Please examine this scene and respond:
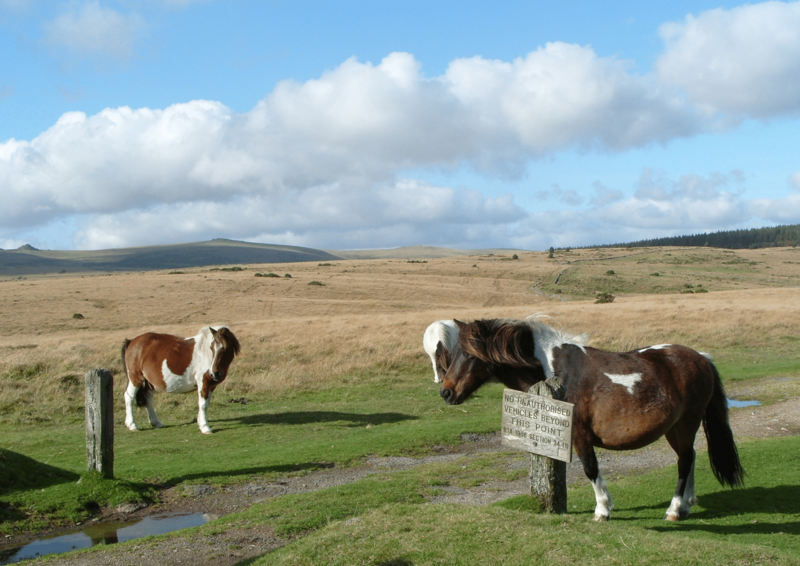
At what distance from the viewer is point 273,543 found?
24.6 feet

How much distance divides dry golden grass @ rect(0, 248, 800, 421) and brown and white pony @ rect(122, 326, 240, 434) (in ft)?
12.7

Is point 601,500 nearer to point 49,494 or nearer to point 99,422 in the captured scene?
point 99,422

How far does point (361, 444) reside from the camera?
13789mm

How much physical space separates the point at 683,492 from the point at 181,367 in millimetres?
12706

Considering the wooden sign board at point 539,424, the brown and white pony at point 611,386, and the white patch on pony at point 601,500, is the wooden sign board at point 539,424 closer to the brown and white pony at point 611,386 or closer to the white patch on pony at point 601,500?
the brown and white pony at point 611,386

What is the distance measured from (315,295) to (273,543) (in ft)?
181

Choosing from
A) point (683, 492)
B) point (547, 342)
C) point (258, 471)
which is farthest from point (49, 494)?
point (683, 492)

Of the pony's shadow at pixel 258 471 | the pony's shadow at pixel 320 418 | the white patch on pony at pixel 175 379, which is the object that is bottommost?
the pony's shadow at pixel 320 418

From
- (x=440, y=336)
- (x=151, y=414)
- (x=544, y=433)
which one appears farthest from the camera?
(x=440, y=336)

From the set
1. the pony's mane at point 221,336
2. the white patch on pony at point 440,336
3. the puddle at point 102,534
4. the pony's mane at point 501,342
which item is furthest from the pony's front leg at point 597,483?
the white patch on pony at point 440,336

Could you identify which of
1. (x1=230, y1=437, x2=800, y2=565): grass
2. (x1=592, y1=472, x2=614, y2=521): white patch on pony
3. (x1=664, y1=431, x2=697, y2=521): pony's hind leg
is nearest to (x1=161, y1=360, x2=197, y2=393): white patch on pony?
(x1=230, y1=437, x2=800, y2=565): grass

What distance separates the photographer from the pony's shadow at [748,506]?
7140 millimetres

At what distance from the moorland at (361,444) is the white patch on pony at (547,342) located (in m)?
1.74

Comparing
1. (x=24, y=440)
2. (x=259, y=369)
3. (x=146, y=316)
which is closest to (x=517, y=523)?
(x=24, y=440)
